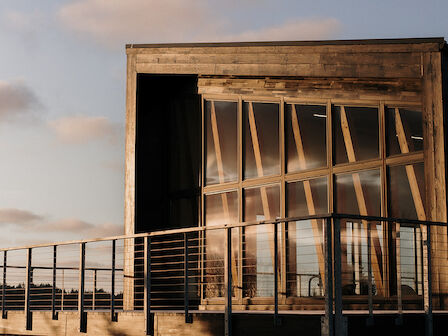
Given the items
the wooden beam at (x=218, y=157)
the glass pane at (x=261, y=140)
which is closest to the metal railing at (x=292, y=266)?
the wooden beam at (x=218, y=157)

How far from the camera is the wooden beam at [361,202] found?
11.5 metres

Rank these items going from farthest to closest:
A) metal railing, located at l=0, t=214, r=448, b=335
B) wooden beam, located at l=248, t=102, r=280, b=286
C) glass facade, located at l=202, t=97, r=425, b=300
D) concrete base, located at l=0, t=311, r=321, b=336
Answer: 1. wooden beam, located at l=248, t=102, r=280, b=286
2. glass facade, located at l=202, t=97, r=425, b=300
3. metal railing, located at l=0, t=214, r=448, b=335
4. concrete base, located at l=0, t=311, r=321, b=336

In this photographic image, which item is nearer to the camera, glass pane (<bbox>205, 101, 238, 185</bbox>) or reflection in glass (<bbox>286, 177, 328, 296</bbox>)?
reflection in glass (<bbox>286, 177, 328, 296</bbox>)

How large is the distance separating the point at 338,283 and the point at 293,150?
17.4 feet

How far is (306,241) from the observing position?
40.4 ft

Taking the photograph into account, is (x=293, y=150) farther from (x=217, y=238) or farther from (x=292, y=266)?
(x=217, y=238)

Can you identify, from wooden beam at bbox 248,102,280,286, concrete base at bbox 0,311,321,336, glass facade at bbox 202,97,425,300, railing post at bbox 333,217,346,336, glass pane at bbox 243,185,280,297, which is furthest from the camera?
wooden beam at bbox 248,102,280,286

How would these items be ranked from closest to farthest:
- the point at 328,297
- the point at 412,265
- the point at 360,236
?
the point at 328,297 < the point at 412,265 < the point at 360,236

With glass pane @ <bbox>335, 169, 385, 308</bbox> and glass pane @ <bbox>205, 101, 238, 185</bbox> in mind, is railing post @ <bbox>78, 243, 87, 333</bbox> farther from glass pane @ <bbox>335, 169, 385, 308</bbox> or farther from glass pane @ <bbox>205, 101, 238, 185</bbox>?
glass pane @ <bbox>335, 169, 385, 308</bbox>

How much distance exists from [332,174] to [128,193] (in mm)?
4133

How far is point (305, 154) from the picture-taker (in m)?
12.8

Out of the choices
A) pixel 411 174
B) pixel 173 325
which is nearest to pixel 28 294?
pixel 173 325

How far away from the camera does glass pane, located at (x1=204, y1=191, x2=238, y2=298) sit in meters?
13.5

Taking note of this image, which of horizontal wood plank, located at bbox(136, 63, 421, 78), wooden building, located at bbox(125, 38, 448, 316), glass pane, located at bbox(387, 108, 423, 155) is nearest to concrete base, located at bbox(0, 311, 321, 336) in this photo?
wooden building, located at bbox(125, 38, 448, 316)
